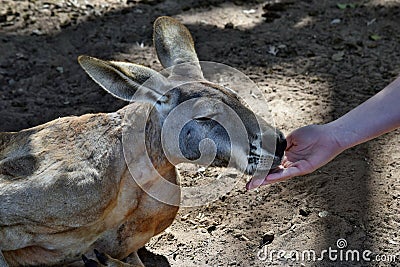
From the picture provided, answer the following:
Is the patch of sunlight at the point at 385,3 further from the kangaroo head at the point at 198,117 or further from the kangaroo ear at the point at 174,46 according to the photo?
the kangaroo head at the point at 198,117

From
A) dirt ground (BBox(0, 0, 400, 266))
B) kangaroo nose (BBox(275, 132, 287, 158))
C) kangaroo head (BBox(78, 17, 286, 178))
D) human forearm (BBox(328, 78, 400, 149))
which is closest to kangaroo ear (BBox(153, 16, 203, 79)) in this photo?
kangaroo head (BBox(78, 17, 286, 178))

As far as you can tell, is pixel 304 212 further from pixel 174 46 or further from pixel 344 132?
pixel 174 46

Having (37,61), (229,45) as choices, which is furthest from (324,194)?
(37,61)

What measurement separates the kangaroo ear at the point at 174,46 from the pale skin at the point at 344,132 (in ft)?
2.25

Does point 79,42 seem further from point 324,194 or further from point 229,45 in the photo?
point 324,194

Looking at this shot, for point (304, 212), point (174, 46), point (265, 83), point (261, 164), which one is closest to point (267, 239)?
point (304, 212)

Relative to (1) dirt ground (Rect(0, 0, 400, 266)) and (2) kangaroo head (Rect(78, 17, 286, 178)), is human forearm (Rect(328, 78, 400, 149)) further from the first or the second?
(1) dirt ground (Rect(0, 0, 400, 266))

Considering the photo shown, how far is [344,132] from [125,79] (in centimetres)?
110

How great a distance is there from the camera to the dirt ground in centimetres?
407

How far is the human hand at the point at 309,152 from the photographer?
3.61 m

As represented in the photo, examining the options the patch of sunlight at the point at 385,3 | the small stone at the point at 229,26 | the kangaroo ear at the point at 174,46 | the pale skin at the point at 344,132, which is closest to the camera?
the pale skin at the point at 344,132

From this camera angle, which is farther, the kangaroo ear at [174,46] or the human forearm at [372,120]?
the kangaroo ear at [174,46]

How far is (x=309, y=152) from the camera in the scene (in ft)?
12.2

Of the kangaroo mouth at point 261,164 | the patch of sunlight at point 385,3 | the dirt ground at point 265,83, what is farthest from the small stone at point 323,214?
the patch of sunlight at point 385,3
